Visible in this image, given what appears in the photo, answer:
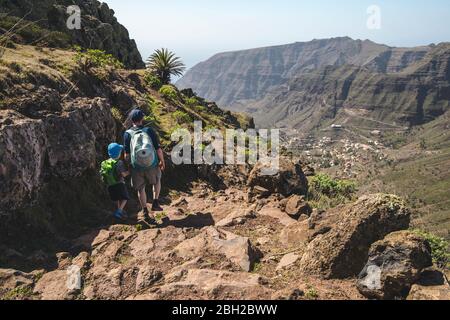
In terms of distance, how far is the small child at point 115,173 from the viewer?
8.19 meters

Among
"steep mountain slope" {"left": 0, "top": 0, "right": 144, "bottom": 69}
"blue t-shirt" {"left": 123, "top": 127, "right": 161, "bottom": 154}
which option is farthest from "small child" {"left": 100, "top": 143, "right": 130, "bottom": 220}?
"steep mountain slope" {"left": 0, "top": 0, "right": 144, "bottom": 69}

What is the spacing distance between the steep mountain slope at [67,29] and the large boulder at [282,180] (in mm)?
9980

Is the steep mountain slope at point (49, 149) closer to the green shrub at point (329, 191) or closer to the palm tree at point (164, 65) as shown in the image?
the green shrub at point (329, 191)

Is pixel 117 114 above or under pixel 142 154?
above

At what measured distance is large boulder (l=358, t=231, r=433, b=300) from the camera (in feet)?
17.9

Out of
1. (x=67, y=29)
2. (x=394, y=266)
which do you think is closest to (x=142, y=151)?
(x=394, y=266)

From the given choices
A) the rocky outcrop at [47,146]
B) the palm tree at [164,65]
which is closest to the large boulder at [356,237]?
the rocky outcrop at [47,146]

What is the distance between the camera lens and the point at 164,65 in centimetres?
2605

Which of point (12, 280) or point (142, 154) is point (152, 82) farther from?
point (12, 280)

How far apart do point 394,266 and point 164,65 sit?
23.1 metres

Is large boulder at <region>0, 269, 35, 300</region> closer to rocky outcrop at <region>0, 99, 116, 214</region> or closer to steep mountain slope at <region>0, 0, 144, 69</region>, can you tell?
rocky outcrop at <region>0, 99, 116, 214</region>

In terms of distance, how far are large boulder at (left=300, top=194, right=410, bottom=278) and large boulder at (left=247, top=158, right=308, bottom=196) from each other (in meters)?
4.11

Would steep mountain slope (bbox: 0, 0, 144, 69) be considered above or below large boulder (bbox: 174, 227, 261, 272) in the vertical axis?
above
